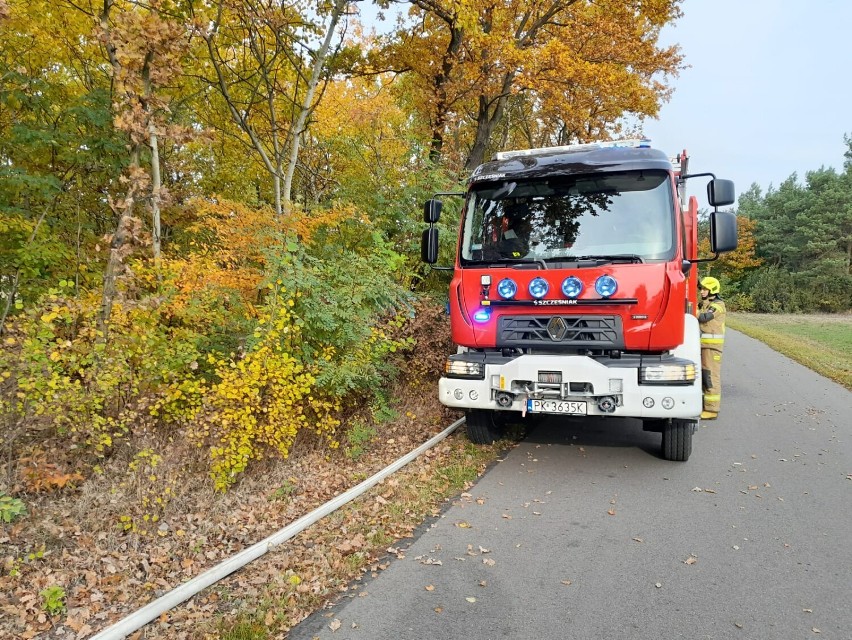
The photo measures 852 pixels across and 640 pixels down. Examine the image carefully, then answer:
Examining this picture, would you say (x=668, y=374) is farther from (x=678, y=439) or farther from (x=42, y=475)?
(x=42, y=475)

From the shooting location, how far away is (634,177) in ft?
17.6

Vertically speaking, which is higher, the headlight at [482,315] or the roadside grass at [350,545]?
the headlight at [482,315]

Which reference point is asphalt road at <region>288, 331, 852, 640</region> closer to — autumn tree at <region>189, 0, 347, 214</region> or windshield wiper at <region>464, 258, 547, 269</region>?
windshield wiper at <region>464, 258, 547, 269</region>

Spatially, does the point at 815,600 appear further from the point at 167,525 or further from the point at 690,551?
the point at 167,525

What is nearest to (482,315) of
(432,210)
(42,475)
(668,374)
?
(432,210)

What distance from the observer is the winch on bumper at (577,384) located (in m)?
4.88

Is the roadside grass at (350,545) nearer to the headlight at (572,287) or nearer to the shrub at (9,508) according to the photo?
the shrub at (9,508)

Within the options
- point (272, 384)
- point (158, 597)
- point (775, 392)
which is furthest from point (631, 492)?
point (775, 392)

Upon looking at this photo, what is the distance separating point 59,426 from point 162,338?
1.08 meters

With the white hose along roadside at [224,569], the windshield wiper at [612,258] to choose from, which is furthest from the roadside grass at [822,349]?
the white hose along roadside at [224,569]

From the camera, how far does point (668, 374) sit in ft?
16.0

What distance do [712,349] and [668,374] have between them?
321cm

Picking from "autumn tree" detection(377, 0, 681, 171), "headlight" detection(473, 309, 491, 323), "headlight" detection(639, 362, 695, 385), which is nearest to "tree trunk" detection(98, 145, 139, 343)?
"headlight" detection(473, 309, 491, 323)

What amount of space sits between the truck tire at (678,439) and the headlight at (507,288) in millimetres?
2056
